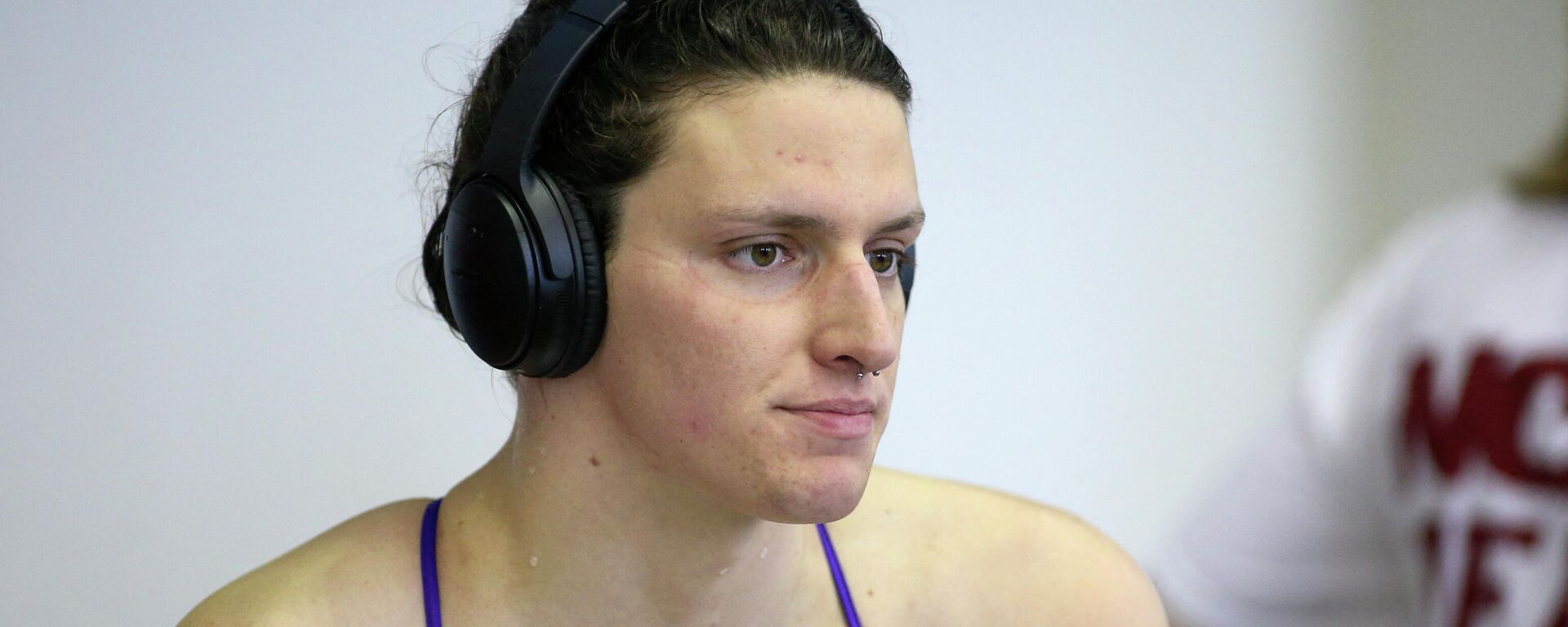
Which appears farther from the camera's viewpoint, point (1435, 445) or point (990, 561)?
point (990, 561)

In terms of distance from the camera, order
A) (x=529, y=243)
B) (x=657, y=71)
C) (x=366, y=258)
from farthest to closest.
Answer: (x=366, y=258)
(x=657, y=71)
(x=529, y=243)

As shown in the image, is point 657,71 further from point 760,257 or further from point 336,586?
point 336,586

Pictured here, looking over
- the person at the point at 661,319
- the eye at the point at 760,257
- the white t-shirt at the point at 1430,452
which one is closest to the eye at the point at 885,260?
the person at the point at 661,319

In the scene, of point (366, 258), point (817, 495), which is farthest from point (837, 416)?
point (366, 258)

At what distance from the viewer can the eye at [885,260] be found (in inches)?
47.8

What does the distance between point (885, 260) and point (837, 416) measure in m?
0.19

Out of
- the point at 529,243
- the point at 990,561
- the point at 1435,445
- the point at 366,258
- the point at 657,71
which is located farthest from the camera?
the point at 366,258

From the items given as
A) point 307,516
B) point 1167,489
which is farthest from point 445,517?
point 1167,489

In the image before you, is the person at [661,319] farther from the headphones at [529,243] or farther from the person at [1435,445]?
the person at [1435,445]

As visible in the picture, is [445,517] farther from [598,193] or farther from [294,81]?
[294,81]

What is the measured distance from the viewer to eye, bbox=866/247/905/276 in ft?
3.98

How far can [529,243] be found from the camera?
106 cm

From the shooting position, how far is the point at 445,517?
129 cm

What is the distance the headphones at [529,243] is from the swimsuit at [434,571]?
0.82ft
